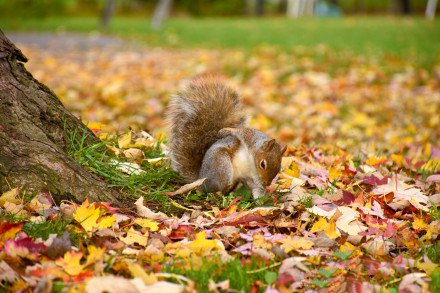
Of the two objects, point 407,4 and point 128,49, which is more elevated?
point 407,4

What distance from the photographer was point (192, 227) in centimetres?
271

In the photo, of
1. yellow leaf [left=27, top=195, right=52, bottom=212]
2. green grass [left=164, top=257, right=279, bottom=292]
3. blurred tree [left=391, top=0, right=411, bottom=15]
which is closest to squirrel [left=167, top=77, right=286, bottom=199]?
green grass [left=164, top=257, right=279, bottom=292]

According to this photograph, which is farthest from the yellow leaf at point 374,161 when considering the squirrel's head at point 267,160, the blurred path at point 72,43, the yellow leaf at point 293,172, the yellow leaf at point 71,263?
the blurred path at point 72,43

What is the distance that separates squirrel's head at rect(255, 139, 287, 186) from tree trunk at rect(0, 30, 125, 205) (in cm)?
76

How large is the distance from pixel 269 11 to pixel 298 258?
186ft

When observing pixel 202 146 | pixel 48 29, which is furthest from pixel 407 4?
pixel 202 146

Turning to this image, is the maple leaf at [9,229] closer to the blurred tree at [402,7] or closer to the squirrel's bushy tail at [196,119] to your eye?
the squirrel's bushy tail at [196,119]

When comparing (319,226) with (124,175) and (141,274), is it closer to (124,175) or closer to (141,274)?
(141,274)

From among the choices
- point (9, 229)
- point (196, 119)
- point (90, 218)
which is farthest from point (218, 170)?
point (9, 229)

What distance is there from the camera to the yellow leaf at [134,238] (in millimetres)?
2498

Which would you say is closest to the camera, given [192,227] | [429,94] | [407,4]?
[192,227]

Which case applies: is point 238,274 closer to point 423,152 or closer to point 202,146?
point 202,146

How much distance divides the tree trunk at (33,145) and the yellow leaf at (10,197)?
57 mm

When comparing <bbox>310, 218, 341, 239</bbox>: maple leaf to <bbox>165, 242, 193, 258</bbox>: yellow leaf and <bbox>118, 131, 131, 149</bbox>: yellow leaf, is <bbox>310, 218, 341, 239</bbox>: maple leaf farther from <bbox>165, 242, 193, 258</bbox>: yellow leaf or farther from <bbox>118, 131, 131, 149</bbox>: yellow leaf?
<bbox>118, 131, 131, 149</bbox>: yellow leaf
